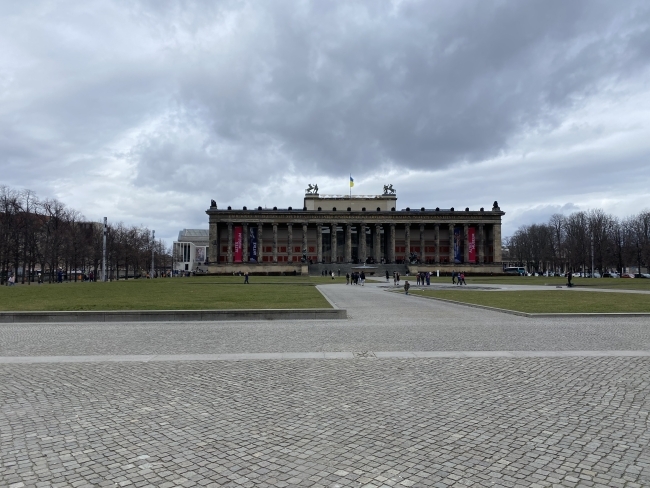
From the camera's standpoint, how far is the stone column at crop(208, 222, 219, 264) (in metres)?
118

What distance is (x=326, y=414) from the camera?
23.1ft

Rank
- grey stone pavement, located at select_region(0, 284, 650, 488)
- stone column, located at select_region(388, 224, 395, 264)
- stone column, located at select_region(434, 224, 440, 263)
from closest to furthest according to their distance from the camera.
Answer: grey stone pavement, located at select_region(0, 284, 650, 488) < stone column, located at select_region(388, 224, 395, 264) < stone column, located at select_region(434, 224, 440, 263)

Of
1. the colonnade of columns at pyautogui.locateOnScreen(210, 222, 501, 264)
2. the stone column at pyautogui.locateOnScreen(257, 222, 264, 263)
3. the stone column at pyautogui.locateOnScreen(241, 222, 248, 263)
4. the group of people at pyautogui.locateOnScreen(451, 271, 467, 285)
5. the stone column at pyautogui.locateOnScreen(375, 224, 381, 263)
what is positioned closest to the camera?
the group of people at pyautogui.locateOnScreen(451, 271, 467, 285)

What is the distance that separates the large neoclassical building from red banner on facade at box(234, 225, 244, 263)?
0.23m

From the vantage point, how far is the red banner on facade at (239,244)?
113000mm

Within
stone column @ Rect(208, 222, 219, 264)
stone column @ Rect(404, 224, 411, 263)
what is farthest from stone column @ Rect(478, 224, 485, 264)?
stone column @ Rect(208, 222, 219, 264)

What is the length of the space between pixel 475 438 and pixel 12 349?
12553 mm

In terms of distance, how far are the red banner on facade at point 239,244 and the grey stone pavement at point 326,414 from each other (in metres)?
99.4

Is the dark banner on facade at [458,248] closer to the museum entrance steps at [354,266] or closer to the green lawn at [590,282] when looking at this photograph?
the museum entrance steps at [354,266]

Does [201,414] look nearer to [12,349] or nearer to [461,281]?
[12,349]

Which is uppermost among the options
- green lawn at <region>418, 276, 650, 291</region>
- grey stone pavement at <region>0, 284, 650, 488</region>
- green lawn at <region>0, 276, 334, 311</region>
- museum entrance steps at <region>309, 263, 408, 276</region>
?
museum entrance steps at <region>309, 263, 408, 276</region>

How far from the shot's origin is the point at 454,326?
18.1 metres

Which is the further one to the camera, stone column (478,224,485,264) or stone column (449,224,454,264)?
stone column (478,224,485,264)

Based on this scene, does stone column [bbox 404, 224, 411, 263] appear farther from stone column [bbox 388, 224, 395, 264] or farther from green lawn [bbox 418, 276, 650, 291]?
green lawn [bbox 418, 276, 650, 291]
